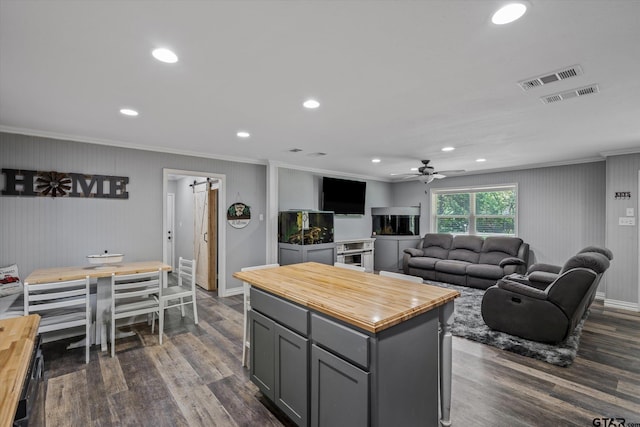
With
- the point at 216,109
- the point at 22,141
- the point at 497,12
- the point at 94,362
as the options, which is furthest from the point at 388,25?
the point at 22,141

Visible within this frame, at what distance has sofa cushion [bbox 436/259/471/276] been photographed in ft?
19.1

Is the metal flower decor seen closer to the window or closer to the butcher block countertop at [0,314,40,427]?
the butcher block countertop at [0,314,40,427]

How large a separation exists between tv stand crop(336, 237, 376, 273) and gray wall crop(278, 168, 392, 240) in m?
0.28

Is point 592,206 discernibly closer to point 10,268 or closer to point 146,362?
point 146,362

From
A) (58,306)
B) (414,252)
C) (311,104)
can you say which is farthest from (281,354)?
(414,252)

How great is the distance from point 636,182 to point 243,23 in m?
6.01

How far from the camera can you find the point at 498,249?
597cm

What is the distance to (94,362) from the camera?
2.88 metres

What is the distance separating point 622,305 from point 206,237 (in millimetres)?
7185

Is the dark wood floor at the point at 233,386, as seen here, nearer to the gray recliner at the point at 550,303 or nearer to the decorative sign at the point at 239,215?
the gray recliner at the point at 550,303

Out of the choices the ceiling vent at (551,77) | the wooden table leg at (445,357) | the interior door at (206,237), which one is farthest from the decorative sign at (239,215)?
the ceiling vent at (551,77)

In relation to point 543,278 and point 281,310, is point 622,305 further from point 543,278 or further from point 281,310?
point 281,310

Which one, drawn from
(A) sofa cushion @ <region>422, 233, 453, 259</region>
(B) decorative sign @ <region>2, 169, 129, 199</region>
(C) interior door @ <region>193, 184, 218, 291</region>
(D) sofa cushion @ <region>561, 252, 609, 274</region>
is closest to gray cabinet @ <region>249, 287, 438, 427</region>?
(D) sofa cushion @ <region>561, 252, 609, 274</region>

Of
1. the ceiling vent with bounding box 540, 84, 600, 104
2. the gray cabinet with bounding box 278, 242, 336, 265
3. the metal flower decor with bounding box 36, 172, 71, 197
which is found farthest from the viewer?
the gray cabinet with bounding box 278, 242, 336, 265
